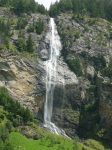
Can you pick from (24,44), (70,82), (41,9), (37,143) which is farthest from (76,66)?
(41,9)

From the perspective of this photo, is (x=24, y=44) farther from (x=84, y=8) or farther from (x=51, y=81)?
(x=84, y=8)

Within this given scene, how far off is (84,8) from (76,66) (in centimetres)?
3955

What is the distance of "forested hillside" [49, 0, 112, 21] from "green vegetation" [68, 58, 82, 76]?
32.4m

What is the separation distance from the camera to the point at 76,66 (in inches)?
1941

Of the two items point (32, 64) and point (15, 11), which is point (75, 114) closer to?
point (32, 64)

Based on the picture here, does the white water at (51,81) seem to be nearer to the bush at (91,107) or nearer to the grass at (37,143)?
the grass at (37,143)

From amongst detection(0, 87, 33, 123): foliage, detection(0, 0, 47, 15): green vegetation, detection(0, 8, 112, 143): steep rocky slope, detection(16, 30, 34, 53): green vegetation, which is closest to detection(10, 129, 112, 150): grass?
detection(0, 87, 33, 123): foliage

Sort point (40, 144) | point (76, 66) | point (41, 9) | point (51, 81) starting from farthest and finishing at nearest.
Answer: point (41, 9)
point (76, 66)
point (51, 81)
point (40, 144)

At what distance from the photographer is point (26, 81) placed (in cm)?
4088

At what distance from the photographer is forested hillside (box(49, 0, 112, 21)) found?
72.3 metres

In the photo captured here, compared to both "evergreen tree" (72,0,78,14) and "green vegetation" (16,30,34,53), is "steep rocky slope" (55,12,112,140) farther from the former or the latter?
"green vegetation" (16,30,34,53)

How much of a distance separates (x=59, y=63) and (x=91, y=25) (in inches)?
1027

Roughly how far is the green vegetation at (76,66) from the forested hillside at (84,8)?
3239 centimetres

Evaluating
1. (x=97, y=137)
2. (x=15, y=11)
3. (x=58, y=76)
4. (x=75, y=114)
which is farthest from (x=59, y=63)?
(x=15, y=11)
